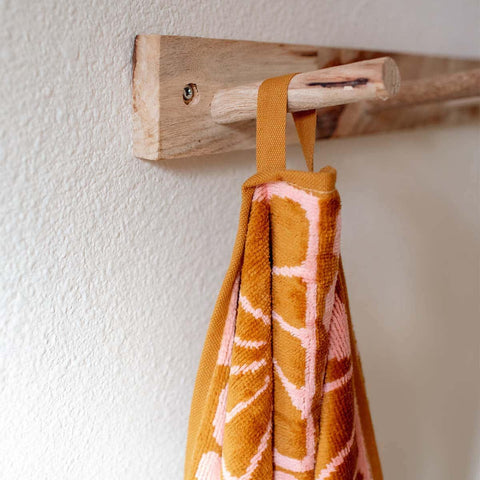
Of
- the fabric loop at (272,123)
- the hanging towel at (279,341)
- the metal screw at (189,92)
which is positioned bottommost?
the hanging towel at (279,341)

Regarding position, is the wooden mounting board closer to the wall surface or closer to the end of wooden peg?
the wall surface

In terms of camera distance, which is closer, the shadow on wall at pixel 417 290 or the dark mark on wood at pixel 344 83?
the dark mark on wood at pixel 344 83

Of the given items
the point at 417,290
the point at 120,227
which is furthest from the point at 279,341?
the point at 417,290

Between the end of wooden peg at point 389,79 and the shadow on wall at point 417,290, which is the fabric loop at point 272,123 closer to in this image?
the end of wooden peg at point 389,79

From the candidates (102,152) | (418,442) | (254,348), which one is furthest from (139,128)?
(418,442)

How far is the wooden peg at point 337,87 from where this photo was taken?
0.85ft

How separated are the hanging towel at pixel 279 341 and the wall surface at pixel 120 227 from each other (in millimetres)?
65

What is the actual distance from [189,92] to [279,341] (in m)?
0.17

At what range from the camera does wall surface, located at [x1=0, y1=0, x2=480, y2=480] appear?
31cm

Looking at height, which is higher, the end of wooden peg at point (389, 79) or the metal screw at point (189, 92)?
the metal screw at point (189, 92)

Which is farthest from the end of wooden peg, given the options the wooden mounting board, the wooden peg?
the wooden mounting board

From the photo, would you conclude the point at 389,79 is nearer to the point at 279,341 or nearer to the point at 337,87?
the point at 337,87

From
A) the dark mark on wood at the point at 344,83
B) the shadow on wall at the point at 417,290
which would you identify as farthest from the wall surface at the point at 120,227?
the dark mark on wood at the point at 344,83

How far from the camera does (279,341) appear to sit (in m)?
0.32
